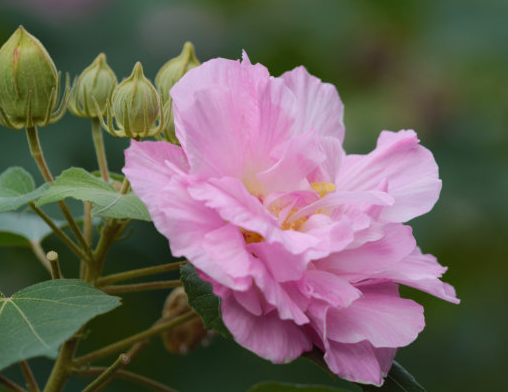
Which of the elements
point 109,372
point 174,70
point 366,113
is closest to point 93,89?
point 174,70

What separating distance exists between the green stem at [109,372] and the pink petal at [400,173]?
0.87 feet

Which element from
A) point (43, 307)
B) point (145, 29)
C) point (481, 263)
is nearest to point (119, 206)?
point (43, 307)

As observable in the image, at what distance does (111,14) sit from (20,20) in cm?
24

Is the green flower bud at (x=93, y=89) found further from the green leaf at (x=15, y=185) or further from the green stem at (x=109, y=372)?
the green stem at (x=109, y=372)

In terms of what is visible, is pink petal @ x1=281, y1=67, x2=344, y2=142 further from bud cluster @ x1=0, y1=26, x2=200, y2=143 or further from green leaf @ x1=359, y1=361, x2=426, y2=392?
green leaf @ x1=359, y1=361, x2=426, y2=392

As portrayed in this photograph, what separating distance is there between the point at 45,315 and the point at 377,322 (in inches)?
11.0

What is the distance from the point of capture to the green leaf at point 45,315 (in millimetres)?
612

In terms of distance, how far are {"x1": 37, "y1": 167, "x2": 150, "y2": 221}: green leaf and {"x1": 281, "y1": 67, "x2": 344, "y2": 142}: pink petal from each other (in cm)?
19

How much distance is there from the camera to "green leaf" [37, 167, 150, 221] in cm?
71

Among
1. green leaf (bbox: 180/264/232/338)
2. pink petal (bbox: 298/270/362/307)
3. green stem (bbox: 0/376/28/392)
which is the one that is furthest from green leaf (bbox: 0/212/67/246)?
pink petal (bbox: 298/270/362/307)

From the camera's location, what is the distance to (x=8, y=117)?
765 mm

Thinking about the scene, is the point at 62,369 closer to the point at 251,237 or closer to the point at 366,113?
the point at 251,237

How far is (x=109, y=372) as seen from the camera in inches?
27.9

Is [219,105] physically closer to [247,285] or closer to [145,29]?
[247,285]
